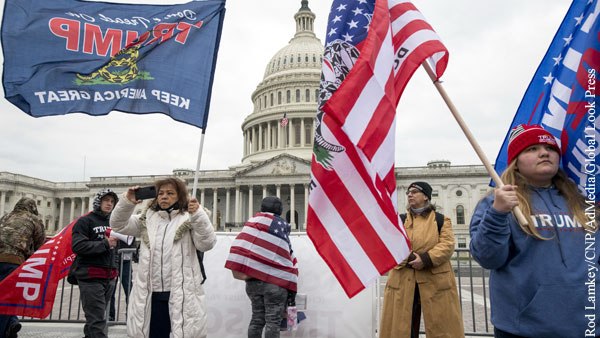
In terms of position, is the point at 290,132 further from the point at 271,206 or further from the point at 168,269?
the point at 168,269

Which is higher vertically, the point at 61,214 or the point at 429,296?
the point at 61,214

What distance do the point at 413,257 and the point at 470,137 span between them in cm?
211

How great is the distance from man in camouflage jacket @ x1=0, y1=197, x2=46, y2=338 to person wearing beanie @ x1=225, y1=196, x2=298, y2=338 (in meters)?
3.28

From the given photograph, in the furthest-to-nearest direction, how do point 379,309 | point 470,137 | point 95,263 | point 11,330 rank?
point 379,309
point 11,330
point 95,263
point 470,137

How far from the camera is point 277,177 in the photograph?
60.3 meters

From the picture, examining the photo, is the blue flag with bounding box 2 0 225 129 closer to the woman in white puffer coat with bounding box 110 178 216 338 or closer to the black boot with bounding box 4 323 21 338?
the woman in white puffer coat with bounding box 110 178 216 338

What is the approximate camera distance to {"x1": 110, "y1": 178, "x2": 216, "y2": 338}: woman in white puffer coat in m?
4.27

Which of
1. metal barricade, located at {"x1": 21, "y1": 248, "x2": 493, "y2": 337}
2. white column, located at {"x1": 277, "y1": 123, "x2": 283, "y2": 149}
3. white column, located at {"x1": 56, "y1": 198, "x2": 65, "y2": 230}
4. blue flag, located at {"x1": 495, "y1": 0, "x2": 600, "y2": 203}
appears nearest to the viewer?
blue flag, located at {"x1": 495, "y1": 0, "x2": 600, "y2": 203}

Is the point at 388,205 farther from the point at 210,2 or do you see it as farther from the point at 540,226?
the point at 210,2

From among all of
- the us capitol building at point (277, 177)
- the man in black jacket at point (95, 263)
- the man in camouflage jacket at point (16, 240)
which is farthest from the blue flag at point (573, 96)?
the us capitol building at point (277, 177)

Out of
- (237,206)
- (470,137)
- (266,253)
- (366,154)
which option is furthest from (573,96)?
(237,206)

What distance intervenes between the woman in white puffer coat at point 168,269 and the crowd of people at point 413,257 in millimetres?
10

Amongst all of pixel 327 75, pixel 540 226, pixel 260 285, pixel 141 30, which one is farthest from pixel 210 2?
pixel 540 226

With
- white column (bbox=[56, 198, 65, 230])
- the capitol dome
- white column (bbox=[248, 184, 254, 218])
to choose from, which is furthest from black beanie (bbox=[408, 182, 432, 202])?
white column (bbox=[56, 198, 65, 230])
